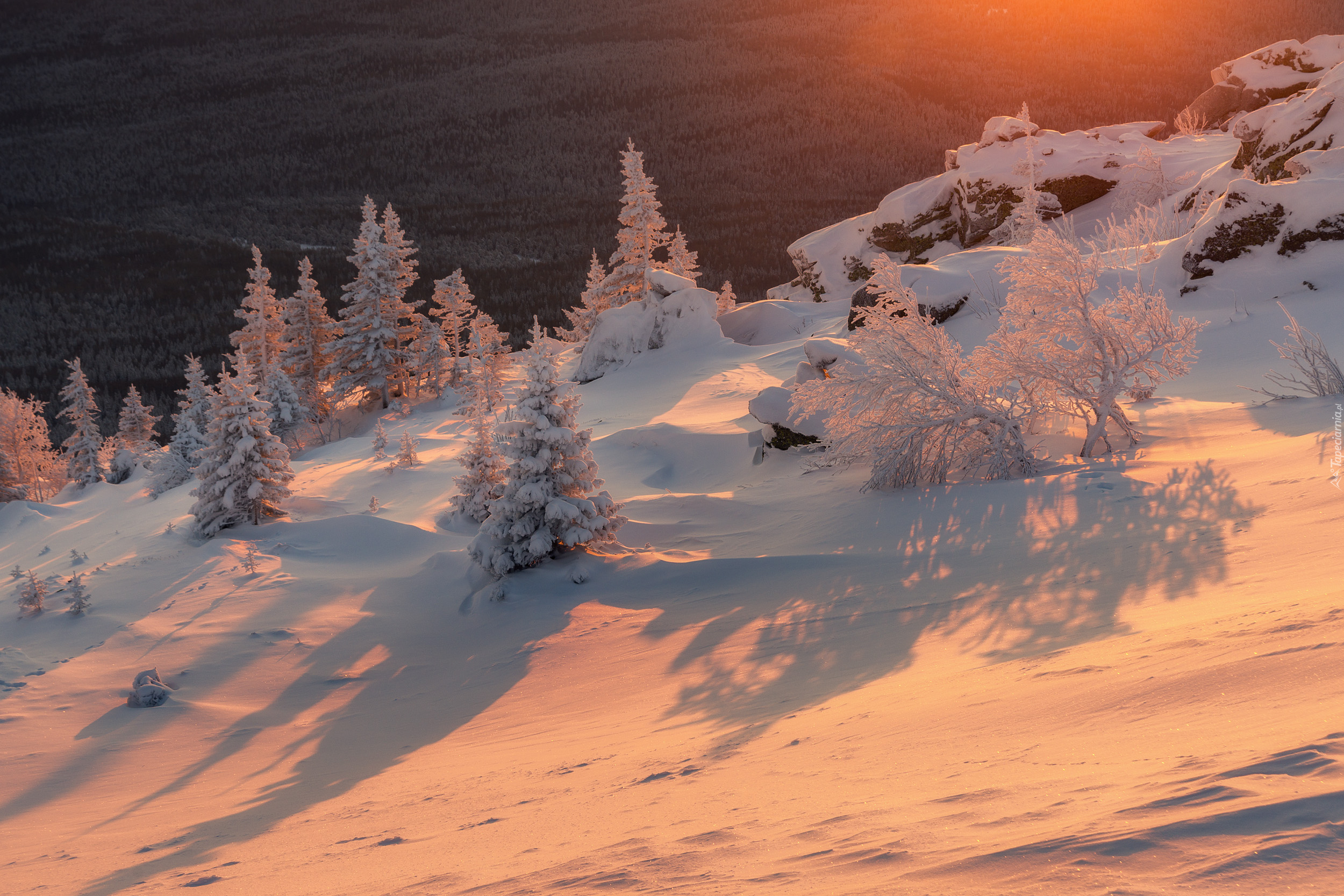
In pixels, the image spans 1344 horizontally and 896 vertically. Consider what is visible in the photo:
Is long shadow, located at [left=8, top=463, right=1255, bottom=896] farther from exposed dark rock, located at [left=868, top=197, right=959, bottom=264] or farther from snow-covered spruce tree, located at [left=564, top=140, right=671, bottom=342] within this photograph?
snow-covered spruce tree, located at [left=564, top=140, right=671, bottom=342]

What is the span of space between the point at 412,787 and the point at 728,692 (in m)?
2.00

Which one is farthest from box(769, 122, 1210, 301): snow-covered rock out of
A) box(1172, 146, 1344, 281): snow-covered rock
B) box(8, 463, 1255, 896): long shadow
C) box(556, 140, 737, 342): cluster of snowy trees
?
box(8, 463, 1255, 896): long shadow

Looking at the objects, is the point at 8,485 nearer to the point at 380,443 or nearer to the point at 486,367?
the point at 486,367

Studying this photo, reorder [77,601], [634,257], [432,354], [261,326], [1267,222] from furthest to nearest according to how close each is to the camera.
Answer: [634,257]
[432,354]
[261,326]
[1267,222]
[77,601]

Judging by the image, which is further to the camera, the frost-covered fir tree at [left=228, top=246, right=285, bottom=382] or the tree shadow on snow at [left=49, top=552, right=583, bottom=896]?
the frost-covered fir tree at [left=228, top=246, right=285, bottom=382]

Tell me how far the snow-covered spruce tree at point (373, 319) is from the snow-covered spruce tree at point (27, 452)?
10955 mm

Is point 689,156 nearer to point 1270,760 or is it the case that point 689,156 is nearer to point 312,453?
point 312,453

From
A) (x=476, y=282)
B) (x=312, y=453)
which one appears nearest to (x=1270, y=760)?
(x=312, y=453)

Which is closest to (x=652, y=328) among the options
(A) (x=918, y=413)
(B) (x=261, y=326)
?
(B) (x=261, y=326)

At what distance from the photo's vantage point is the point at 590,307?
1412 inches

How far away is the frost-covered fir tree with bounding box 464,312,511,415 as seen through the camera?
79.9 feet

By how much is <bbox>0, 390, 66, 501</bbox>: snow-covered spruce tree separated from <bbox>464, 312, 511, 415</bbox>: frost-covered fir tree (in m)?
15.1

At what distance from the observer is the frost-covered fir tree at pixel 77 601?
8672 millimetres

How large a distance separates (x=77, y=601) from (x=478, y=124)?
14639 centimetres
